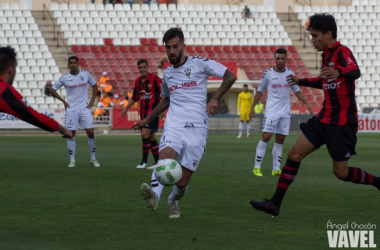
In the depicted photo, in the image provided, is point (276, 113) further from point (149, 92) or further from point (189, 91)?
point (189, 91)

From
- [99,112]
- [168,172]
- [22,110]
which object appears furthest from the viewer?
[99,112]

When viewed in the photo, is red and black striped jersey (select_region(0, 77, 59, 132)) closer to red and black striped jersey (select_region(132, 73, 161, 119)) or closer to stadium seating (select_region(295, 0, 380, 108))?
red and black striped jersey (select_region(132, 73, 161, 119))

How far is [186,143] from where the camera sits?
8211 millimetres

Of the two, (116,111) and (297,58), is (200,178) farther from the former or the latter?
(297,58)

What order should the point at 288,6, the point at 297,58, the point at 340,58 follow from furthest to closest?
the point at 288,6 → the point at 297,58 → the point at 340,58

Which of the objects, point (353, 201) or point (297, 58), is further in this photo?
point (297, 58)

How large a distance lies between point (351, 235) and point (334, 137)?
1.53 meters

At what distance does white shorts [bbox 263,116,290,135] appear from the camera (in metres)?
13.9

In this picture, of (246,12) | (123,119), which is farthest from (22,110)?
(246,12)

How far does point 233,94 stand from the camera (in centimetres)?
3934

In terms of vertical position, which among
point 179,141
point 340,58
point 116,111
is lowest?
point 116,111

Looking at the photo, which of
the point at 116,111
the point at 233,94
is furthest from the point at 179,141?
the point at 233,94

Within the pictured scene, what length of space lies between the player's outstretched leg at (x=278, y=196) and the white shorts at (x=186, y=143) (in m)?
0.82

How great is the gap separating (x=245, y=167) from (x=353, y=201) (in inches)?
244
